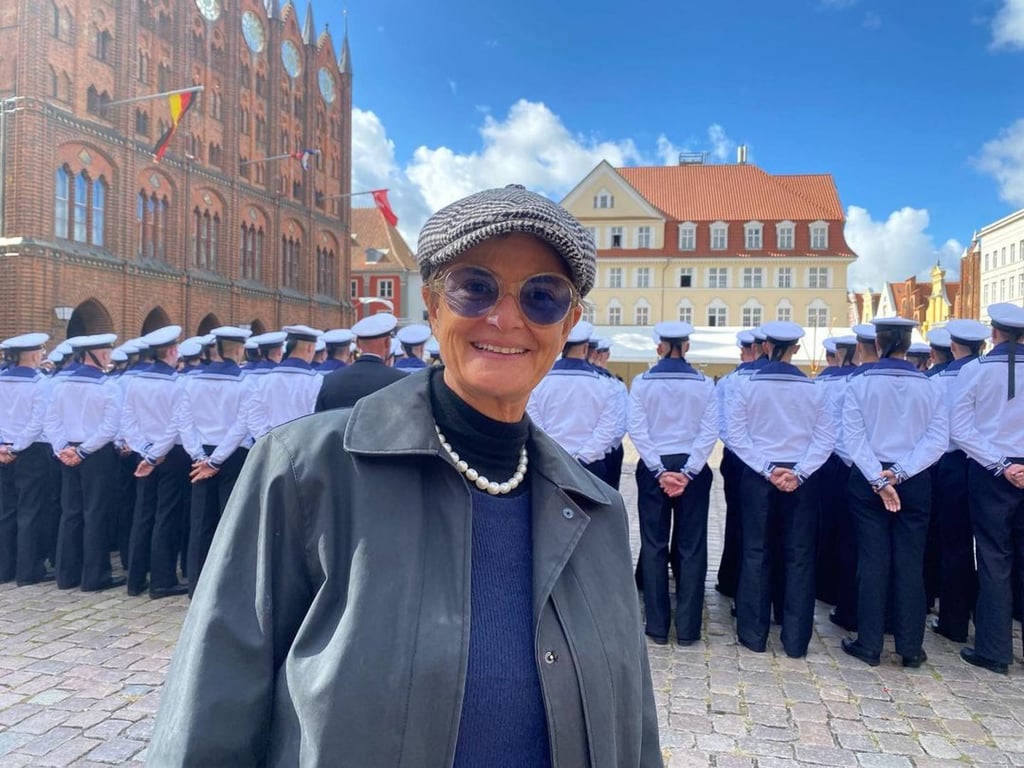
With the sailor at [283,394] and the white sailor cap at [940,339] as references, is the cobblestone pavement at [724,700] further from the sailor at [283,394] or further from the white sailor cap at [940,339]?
the white sailor cap at [940,339]

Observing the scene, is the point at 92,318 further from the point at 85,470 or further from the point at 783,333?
the point at 783,333

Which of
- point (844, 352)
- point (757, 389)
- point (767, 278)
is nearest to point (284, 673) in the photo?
point (757, 389)

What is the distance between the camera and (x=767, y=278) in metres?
48.6

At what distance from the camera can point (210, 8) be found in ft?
109

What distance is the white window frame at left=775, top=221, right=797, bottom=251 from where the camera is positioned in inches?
1902

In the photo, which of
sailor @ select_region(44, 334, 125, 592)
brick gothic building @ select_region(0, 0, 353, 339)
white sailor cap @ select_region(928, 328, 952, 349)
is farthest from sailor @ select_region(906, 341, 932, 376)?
brick gothic building @ select_region(0, 0, 353, 339)

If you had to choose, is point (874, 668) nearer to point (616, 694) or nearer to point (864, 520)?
point (864, 520)

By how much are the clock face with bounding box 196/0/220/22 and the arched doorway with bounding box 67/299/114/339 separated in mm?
15415

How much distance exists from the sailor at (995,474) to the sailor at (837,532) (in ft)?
2.90

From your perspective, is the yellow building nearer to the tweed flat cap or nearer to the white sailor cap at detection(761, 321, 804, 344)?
the white sailor cap at detection(761, 321, 804, 344)

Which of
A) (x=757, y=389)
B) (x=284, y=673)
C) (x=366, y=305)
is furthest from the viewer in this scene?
(x=366, y=305)

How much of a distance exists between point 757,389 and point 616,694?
4.89 meters

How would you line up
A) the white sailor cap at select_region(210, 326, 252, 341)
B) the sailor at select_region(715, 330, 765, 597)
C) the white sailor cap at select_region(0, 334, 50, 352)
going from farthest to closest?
the white sailor cap at select_region(0, 334, 50, 352), the white sailor cap at select_region(210, 326, 252, 341), the sailor at select_region(715, 330, 765, 597)

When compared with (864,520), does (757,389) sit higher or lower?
higher
